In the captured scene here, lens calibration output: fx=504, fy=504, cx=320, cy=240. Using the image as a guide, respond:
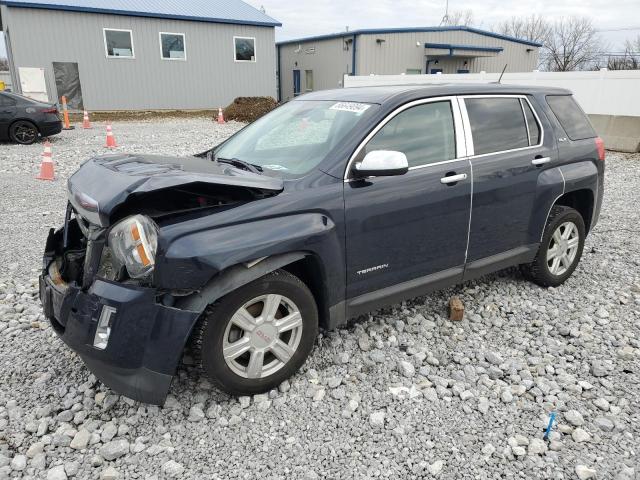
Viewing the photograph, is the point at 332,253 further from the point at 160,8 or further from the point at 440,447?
the point at 160,8

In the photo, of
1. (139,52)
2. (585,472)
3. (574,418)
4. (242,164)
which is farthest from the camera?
(139,52)

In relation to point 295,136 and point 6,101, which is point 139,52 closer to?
point 6,101

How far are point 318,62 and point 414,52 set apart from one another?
6.23m

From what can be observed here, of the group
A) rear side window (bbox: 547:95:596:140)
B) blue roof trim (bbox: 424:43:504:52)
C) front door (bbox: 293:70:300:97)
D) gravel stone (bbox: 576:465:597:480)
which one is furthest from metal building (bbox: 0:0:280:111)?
gravel stone (bbox: 576:465:597:480)

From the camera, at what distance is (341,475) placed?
8.23ft

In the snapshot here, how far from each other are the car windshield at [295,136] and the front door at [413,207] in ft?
0.82

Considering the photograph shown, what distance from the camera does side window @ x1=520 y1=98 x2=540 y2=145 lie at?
167 inches

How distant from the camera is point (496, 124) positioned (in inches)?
158

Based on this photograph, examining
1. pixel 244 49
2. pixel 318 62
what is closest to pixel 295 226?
pixel 244 49

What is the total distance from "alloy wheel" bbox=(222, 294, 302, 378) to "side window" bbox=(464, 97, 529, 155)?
193cm

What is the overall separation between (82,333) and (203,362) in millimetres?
644

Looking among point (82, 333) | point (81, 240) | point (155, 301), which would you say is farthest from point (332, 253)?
point (81, 240)

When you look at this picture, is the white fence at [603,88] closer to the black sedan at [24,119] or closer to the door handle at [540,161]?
the door handle at [540,161]

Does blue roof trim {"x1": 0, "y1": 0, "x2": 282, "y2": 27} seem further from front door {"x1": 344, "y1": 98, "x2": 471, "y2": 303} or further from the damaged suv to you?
front door {"x1": 344, "y1": 98, "x2": 471, "y2": 303}
